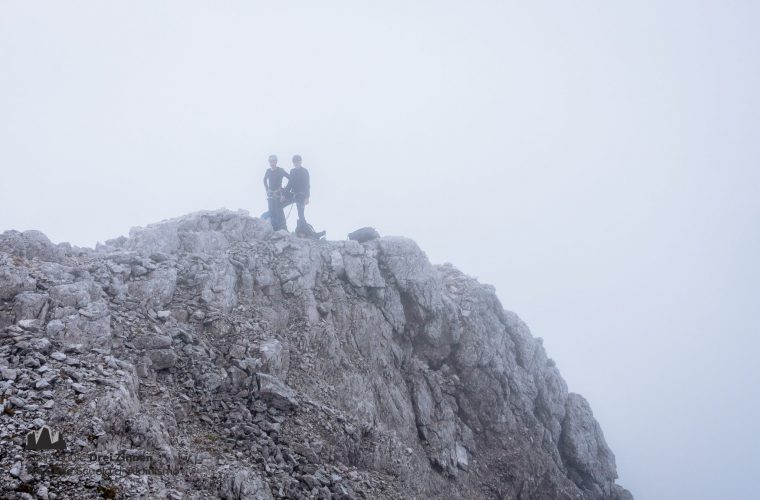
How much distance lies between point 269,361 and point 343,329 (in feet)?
16.6

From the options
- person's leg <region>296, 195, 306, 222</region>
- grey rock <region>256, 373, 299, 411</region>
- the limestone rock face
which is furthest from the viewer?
person's leg <region>296, 195, 306, 222</region>

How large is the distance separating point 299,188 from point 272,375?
12.2 m

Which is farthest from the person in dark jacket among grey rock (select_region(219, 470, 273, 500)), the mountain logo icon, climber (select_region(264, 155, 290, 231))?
the mountain logo icon

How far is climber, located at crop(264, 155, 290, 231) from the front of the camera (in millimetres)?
24750

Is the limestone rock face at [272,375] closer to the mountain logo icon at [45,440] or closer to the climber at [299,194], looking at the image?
the mountain logo icon at [45,440]

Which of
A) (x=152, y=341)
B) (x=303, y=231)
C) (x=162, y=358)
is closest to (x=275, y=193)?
(x=303, y=231)

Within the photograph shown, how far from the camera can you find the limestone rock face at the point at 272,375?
33.7 ft

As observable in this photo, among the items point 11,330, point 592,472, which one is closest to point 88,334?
point 11,330

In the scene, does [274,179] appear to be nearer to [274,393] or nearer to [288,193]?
[288,193]

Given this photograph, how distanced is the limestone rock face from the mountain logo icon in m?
0.21

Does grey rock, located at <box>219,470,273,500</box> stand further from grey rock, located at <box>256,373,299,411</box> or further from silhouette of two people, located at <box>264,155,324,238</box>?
silhouette of two people, located at <box>264,155,324,238</box>

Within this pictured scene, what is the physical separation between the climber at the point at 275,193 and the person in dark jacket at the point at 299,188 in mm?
390

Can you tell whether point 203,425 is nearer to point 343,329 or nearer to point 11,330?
point 11,330

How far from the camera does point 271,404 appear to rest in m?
14.5
